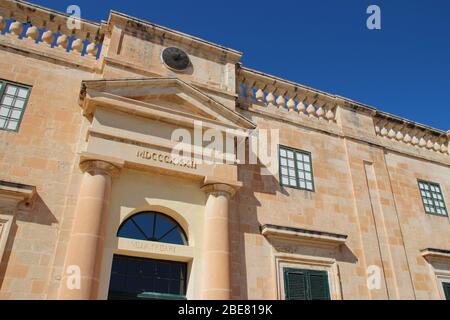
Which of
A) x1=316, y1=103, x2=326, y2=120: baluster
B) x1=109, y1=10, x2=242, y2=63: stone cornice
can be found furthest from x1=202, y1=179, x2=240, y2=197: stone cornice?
x1=316, y1=103, x2=326, y2=120: baluster

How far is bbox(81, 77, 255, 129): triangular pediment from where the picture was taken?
8891 mm

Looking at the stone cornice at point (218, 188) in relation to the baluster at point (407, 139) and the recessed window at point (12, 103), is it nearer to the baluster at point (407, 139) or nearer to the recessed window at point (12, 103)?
the recessed window at point (12, 103)

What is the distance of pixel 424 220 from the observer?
40.4 ft

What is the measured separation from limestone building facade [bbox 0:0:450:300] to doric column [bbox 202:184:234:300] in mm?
30

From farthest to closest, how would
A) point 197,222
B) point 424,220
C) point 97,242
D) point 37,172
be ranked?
point 424,220, point 197,222, point 37,172, point 97,242

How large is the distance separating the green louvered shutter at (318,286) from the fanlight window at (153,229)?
10.3 feet

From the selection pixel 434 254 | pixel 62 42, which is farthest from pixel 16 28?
pixel 434 254

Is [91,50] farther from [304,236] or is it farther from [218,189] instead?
[304,236]

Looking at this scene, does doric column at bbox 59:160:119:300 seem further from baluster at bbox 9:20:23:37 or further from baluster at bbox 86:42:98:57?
baluster at bbox 9:20:23:37

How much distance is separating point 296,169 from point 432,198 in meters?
5.19

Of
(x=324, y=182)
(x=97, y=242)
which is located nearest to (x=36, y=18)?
(x=97, y=242)

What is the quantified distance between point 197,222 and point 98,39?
17.9ft
